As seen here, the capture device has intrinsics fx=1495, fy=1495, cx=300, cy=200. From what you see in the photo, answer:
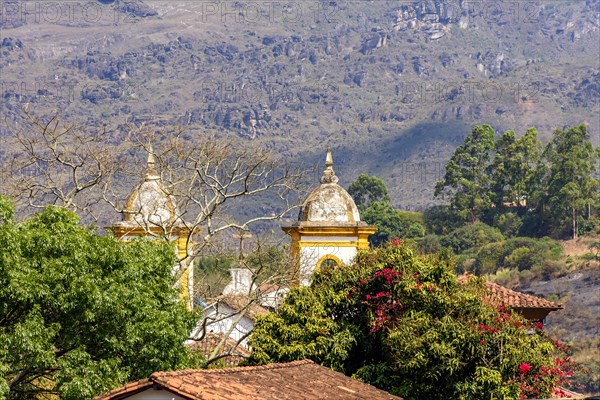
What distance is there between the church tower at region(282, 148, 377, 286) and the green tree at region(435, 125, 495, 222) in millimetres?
76554

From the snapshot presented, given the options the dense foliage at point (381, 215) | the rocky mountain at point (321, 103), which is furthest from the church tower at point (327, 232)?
the rocky mountain at point (321, 103)

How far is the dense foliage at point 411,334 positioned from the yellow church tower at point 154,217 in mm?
5220

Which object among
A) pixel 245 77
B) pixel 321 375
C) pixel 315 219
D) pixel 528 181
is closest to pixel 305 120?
pixel 245 77

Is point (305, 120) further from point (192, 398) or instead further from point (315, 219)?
point (192, 398)

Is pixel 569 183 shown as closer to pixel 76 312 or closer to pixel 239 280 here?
pixel 239 280

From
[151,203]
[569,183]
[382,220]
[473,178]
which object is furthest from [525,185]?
[151,203]

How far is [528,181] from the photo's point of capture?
109 meters

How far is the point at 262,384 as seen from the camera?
2023cm

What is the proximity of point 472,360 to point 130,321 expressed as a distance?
585cm

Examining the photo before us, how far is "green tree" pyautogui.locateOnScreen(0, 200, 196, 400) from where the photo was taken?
70.1 ft

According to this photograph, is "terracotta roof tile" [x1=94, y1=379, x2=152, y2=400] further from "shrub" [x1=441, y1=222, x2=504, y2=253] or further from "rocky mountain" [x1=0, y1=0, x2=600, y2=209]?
"rocky mountain" [x1=0, y1=0, x2=600, y2=209]

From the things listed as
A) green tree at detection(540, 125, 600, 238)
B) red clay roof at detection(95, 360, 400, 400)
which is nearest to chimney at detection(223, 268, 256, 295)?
red clay roof at detection(95, 360, 400, 400)

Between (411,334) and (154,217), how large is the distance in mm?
10111

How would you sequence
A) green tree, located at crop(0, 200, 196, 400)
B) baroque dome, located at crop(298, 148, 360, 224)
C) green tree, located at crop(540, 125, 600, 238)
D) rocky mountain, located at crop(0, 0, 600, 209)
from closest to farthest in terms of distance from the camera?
green tree, located at crop(0, 200, 196, 400) < baroque dome, located at crop(298, 148, 360, 224) < green tree, located at crop(540, 125, 600, 238) < rocky mountain, located at crop(0, 0, 600, 209)
